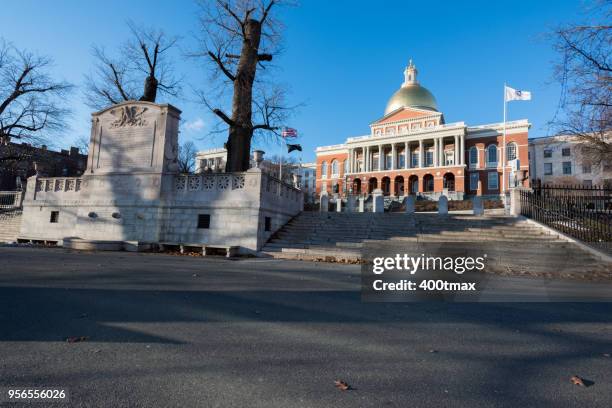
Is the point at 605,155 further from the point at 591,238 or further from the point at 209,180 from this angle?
the point at 209,180

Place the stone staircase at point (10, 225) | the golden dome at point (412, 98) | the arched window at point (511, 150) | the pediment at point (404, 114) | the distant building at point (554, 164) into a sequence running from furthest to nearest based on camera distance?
the golden dome at point (412, 98), the pediment at point (404, 114), the distant building at point (554, 164), the arched window at point (511, 150), the stone staircase at point (10, 225)

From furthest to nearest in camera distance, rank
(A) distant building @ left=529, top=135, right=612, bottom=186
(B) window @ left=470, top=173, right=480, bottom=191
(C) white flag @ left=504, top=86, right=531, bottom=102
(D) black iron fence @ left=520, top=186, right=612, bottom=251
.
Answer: (A) distant building @ left=529, top=135, right=612, bottom=186 < (B) window @ left=470, top=173, right=480, bottom=191 < (C) white flag @ left=504, top=86, right=531, bottom=102 < (D) black iron fence @ left=520, top=186, right=612, bottom=251

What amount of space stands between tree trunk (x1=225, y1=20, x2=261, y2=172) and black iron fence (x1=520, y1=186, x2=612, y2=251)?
47.0ft

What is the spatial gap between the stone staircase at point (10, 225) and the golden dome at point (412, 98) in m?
66.4

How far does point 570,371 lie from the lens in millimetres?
3154

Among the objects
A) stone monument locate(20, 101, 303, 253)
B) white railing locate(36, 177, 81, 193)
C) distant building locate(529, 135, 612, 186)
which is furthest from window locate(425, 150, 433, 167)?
white railing locate(36, 177, 81, 193)

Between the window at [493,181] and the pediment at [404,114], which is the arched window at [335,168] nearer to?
the pediment at [404,114]

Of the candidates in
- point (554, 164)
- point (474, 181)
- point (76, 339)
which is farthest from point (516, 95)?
point (76, 339)

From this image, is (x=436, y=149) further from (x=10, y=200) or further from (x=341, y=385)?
(x=341, y=385)

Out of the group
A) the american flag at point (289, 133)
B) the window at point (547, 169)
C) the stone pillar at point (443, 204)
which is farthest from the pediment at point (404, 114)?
the stone pillar at point (443, 204)

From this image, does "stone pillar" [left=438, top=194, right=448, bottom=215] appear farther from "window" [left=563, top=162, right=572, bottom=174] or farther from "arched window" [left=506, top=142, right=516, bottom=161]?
"window" [left=563, top=162, right=572, bottom=174]

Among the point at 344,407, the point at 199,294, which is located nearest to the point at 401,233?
the point at 199,294

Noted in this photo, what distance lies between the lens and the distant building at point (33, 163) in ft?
107

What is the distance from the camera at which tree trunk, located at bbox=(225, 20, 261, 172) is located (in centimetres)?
1903
